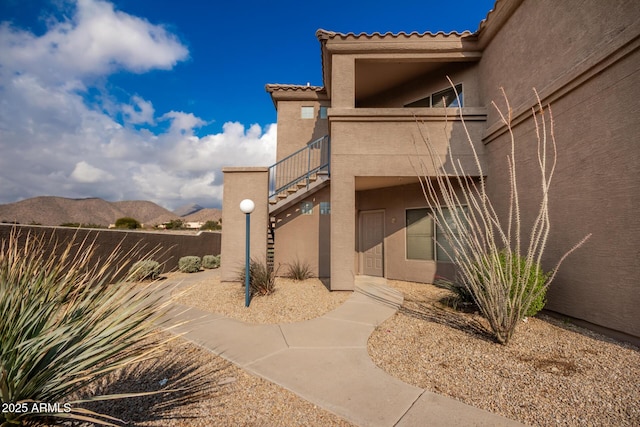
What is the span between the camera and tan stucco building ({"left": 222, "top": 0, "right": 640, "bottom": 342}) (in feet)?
14.4

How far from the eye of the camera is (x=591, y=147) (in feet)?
15.5

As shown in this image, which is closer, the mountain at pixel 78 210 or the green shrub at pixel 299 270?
the green shrub at pixel 299 270

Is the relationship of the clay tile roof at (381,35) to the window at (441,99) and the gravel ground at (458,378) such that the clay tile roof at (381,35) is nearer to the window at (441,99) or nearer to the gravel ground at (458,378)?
the window at (441,99)

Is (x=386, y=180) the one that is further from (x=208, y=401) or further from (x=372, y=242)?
(x=208, y=401)

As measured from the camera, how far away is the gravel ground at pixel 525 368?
107 inches

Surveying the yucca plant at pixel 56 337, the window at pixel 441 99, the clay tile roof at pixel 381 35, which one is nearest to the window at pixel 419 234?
the window at pixel 441 99

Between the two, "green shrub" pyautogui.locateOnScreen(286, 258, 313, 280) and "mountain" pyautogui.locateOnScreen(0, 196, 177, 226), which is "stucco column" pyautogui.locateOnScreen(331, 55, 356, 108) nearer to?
"green shrub" pyautogui.locateOnScreen(286, 258, 313, 280)

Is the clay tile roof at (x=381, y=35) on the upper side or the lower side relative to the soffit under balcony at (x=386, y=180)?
upper

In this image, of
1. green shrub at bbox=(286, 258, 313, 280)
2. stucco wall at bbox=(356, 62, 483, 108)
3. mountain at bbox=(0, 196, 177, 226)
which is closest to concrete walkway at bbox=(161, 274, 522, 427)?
green shrub at bbox=(286, 258, 313, 280)

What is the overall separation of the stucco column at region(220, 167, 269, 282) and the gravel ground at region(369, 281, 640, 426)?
5.04 metres

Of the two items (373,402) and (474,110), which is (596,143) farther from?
(373,402)

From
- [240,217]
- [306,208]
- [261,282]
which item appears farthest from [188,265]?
[261,282]

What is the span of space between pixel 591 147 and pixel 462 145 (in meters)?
3.21

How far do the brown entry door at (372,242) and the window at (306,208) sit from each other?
2036 millimetres
